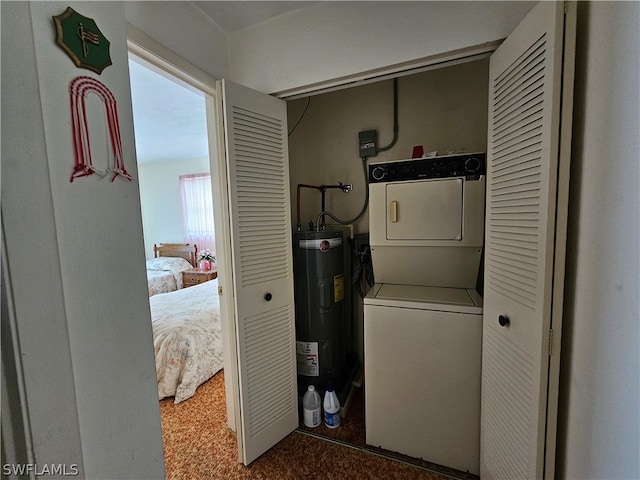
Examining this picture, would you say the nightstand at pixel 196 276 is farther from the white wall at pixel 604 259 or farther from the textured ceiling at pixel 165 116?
the white wall at pixel 604 259

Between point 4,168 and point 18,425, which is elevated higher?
point 4,168

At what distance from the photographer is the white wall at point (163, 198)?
186 inches

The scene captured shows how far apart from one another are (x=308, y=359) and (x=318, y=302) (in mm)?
395

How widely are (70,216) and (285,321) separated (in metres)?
1.21

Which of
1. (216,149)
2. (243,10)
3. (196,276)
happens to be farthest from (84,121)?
(196,276)

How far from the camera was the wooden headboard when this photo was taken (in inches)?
184

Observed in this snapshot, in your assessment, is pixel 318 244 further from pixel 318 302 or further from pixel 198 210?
pixel 198 210

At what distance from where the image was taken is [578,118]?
2.76ft

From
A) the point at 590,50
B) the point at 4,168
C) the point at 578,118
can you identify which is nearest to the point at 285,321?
the point at 4,168

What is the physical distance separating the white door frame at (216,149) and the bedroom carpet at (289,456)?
183 millimetres

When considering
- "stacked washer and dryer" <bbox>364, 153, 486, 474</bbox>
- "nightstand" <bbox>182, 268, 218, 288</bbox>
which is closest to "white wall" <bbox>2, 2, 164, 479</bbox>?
"stacked washer and dryer" <bbox>364, 153, 486, 474</bbox>

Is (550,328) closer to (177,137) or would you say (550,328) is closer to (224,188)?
(224,188)

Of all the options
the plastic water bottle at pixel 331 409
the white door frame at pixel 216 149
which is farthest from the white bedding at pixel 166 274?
the plastic water bottle at pixel 331 409

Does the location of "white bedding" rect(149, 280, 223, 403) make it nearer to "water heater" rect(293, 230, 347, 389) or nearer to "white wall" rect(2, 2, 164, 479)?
"water heater" rect(293, 230, 347, 389)
